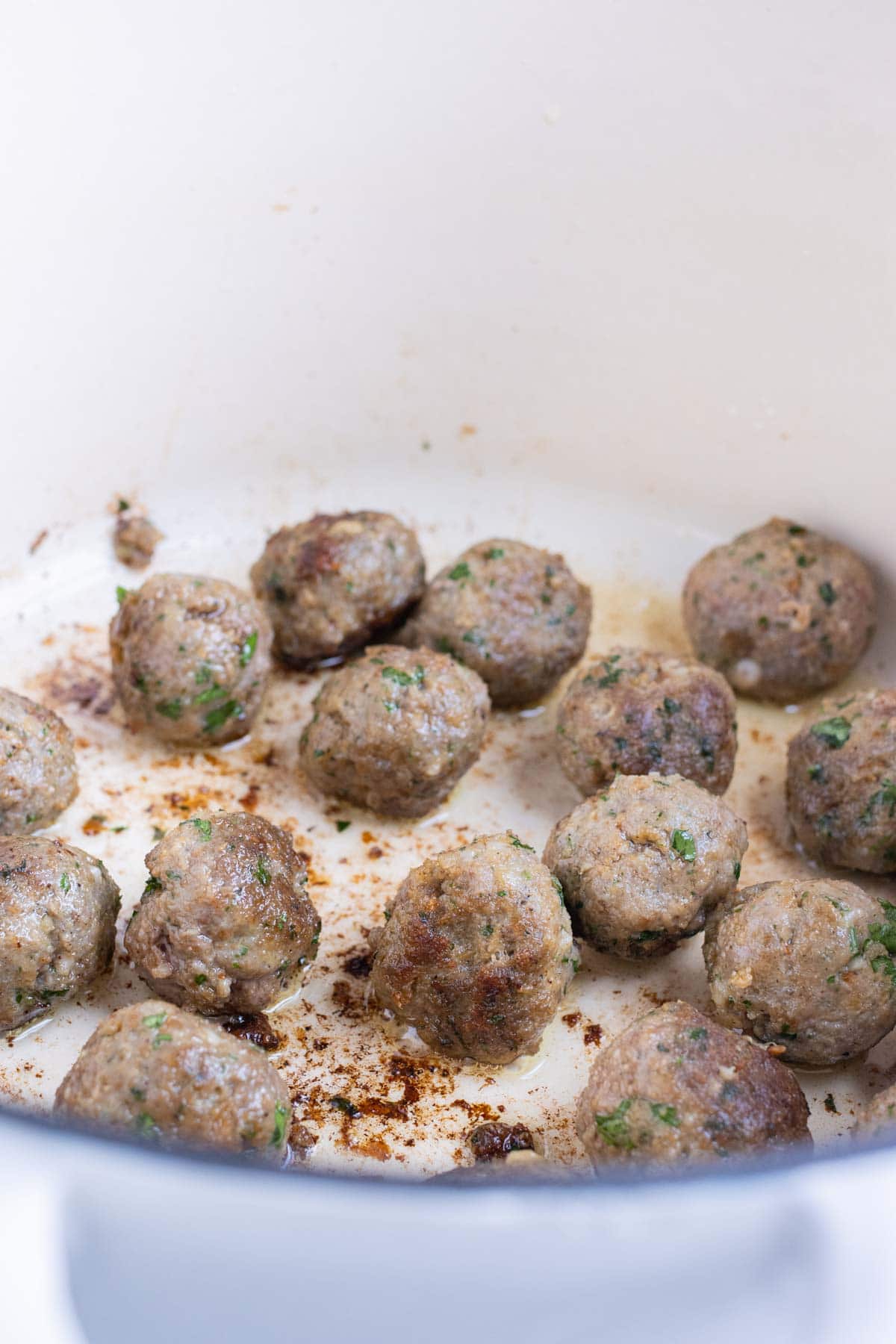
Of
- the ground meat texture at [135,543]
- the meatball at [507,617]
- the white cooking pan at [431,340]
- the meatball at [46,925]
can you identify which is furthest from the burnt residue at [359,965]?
the ground meat texture at [135,543]

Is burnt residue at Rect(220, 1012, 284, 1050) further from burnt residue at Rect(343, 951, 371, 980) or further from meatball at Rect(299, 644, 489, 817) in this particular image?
meatball at Rect(299, 644, 489, 817)

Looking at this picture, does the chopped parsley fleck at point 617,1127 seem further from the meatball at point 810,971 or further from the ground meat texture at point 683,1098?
the meatball at point 810,971

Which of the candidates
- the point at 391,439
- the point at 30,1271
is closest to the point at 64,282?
the point at 391,439

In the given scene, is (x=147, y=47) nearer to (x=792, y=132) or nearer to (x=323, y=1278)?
(x=792, y=132)

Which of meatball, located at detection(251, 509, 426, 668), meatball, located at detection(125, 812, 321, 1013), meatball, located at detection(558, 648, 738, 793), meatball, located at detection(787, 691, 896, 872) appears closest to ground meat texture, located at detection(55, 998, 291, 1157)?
meatball, located at detection(125, 812, 321, 1013)

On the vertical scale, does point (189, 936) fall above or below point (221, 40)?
below
